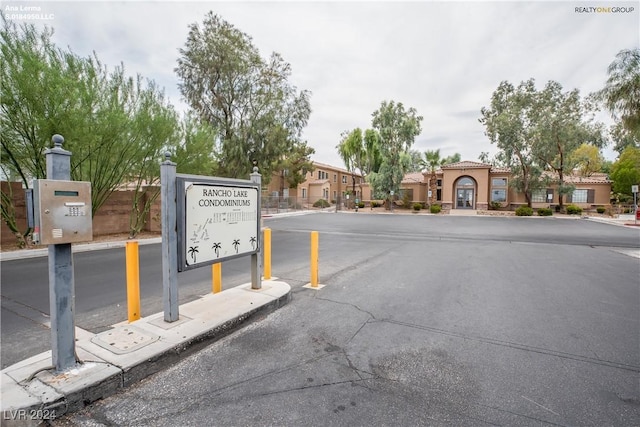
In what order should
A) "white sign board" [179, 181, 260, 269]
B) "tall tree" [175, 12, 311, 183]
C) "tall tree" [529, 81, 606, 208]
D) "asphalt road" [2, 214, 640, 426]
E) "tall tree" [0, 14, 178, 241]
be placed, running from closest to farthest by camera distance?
"asphalt road" [2, 214, 640, 426], "white sign board" [179, 181, 260, 269], "tall tree" [0, 14, 178, 241], "tall tree" [175, 12, 311, 183], "tall tree" [529, 81, 606, 208]

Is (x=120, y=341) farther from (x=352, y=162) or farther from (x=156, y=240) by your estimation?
(x=352, y=162)

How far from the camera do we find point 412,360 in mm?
3486

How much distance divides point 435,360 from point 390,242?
31.1 feet

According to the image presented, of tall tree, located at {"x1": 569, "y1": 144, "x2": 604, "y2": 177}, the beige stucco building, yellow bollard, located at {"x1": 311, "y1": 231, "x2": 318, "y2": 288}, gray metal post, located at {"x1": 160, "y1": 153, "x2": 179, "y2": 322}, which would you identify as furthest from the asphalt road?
tall tree, located at {"x1": 569, "y1": 144, "x2": 604, "y2": 177}

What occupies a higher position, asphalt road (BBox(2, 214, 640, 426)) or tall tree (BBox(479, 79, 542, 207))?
tall tree (BBox(479, 79, 542, 207))

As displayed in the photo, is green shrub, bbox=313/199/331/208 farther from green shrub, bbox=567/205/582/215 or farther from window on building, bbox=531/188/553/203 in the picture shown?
green shrub, bbox=567/205/582/215

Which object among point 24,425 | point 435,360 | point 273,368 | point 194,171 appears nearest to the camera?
point 24,425

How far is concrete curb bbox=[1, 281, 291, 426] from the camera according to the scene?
2496mm

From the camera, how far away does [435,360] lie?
349cm

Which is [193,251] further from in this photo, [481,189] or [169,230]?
[481,189]

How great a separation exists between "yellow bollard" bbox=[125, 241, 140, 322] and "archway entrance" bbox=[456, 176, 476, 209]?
39.8 metres

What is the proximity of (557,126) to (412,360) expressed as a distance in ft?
116

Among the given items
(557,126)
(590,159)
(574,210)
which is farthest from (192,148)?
(590,159)

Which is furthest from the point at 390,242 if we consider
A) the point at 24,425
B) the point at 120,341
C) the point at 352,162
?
the point at 352,162
